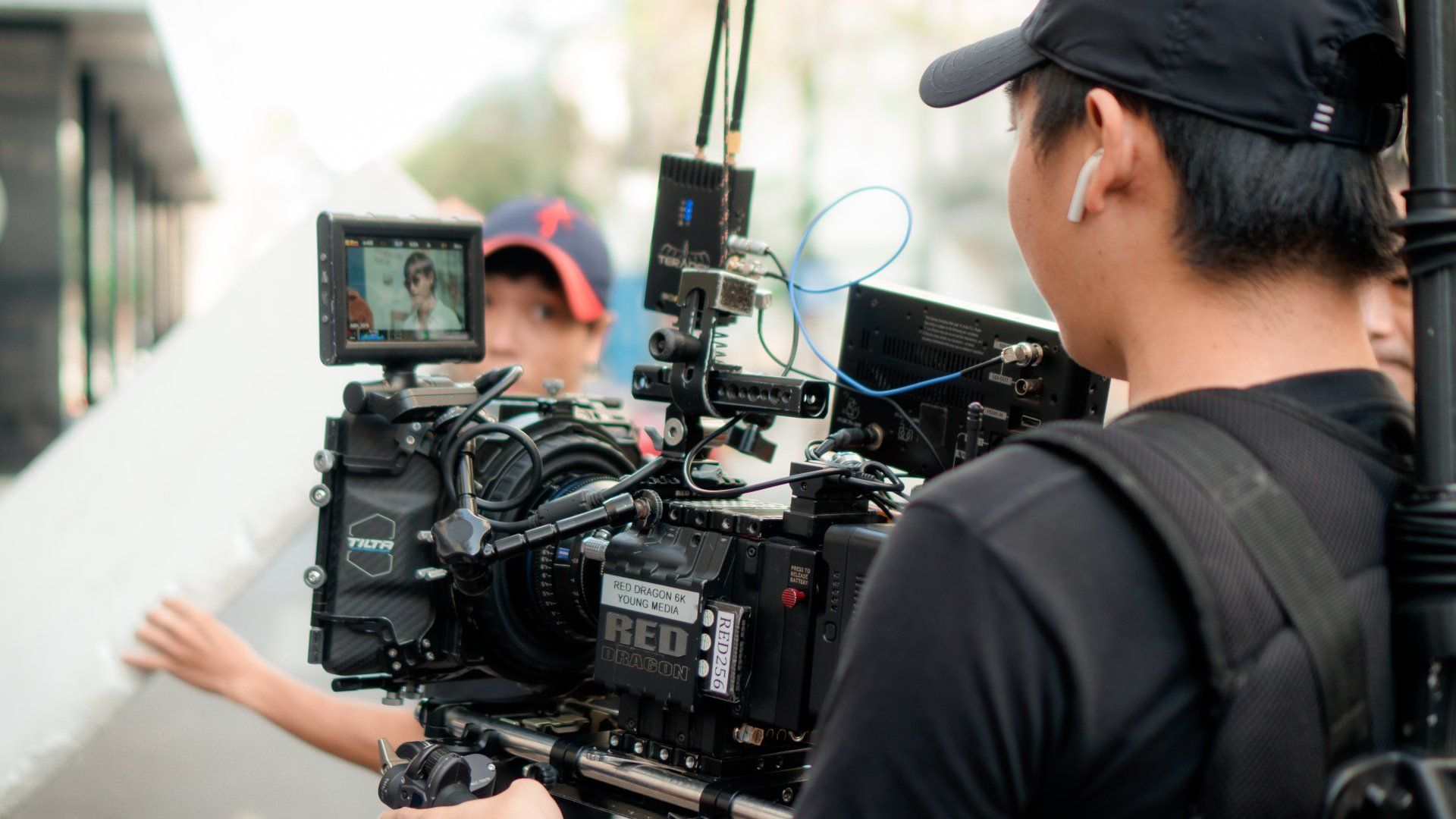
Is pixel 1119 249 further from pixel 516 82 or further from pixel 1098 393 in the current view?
pixel 516 82

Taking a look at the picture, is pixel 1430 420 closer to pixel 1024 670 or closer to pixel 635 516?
pixel 1024 670

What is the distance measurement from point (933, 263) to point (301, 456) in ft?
51.8

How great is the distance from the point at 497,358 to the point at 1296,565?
2.56m

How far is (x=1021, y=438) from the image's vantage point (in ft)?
3.56

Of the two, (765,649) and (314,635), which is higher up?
(765,649)

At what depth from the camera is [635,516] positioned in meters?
1.83

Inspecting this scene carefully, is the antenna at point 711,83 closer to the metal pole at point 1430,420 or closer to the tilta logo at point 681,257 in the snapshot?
the tilta logo at point 681,257

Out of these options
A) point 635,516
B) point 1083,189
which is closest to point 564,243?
point 635,516

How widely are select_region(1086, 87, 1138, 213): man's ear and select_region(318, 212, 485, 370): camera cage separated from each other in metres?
1.24

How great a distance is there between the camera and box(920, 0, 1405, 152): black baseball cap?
43.8 inches

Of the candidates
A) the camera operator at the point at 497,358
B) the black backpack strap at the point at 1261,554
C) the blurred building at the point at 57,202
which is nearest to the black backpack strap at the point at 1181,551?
the black backpack strap at the point at 1261,554

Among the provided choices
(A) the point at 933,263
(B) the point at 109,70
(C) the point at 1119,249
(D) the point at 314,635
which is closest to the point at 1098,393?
(C) the point at 1119,249

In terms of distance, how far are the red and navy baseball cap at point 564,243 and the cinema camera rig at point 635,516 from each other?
3.83 feet

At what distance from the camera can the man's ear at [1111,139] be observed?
1159 mm
